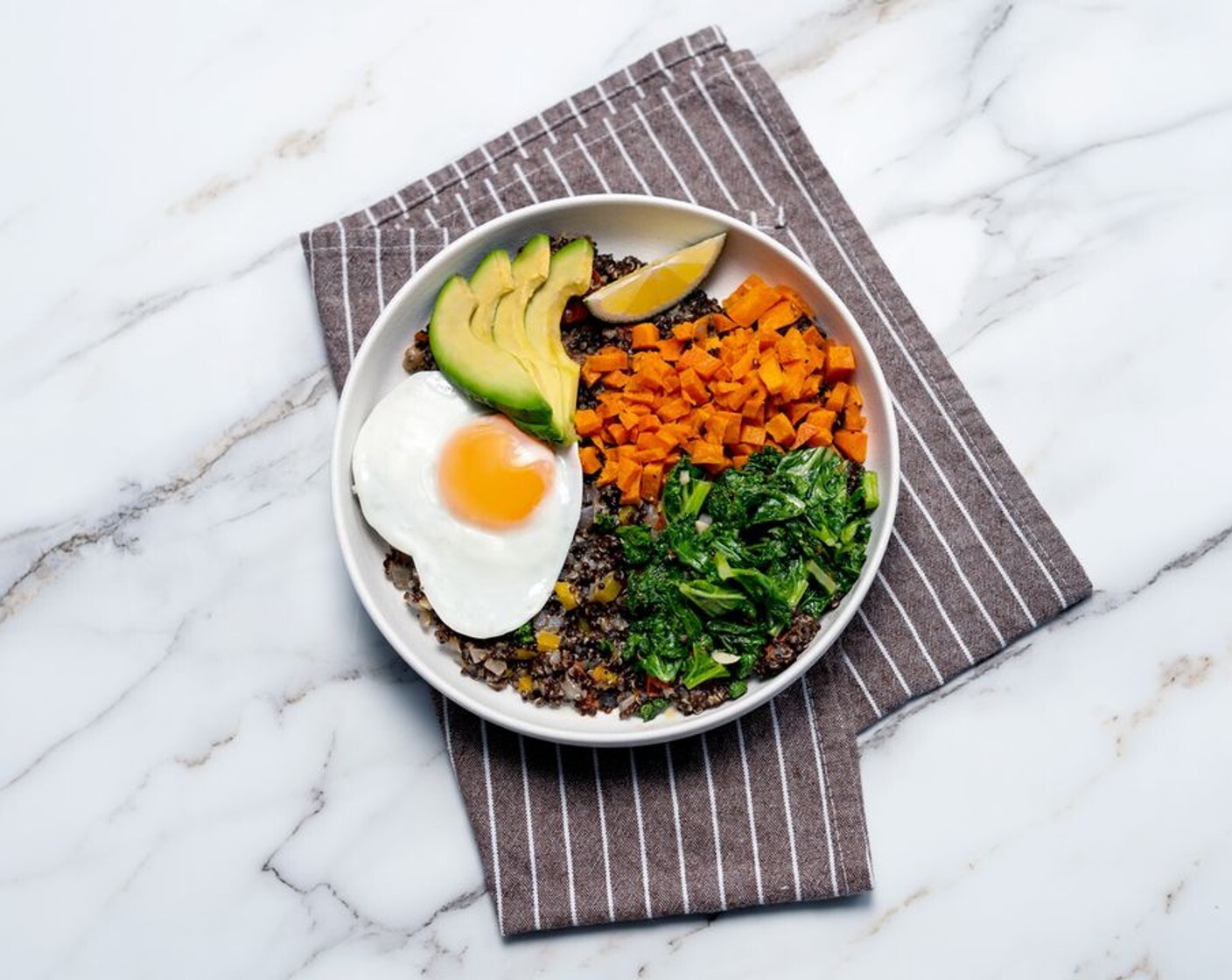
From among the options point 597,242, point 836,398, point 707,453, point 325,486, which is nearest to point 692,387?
point 707,453

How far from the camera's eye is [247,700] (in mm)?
3398

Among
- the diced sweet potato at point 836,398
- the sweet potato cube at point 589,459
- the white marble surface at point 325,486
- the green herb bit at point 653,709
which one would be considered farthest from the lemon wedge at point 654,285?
the green herb bit at point 653,709

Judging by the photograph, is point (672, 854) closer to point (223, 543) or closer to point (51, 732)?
point (223, 543)

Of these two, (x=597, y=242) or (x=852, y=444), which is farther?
(x=597, y=242)

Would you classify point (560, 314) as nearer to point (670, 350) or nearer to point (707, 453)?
point (670, 350)

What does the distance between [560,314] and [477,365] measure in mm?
279

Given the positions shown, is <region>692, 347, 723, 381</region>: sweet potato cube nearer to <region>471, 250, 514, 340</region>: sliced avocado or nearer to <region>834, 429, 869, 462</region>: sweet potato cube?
<region>834, 429, 869, 462</region>: sweet potato cube

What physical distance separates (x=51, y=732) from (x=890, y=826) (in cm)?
237

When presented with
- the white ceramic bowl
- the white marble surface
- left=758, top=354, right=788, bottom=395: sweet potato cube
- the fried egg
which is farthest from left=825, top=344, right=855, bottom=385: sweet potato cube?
the fried egg

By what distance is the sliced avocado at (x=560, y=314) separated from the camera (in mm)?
3086

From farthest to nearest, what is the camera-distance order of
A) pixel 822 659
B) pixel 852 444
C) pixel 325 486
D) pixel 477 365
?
1. pixel 325 486
2. pixel 822 659
3. pixel 852 444
4. pixel 477 365

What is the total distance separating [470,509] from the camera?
3.09m

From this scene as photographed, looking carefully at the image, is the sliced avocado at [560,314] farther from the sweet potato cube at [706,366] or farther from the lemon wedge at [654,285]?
the sweet potato cube at [706,366]

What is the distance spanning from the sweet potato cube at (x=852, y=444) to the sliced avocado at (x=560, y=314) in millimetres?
692
